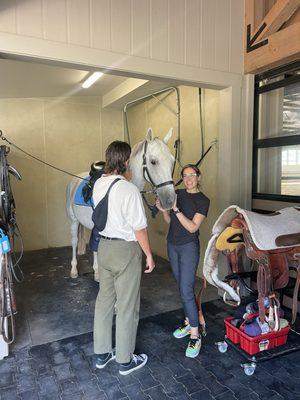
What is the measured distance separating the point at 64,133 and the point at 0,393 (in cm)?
454

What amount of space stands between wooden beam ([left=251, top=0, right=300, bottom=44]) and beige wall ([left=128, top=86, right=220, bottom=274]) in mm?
814

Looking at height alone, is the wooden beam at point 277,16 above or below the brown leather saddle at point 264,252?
above

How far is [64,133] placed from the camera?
5.73m

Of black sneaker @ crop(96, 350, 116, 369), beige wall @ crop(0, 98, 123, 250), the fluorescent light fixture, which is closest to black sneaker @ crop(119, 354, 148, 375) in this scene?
black sneaker @ crop(96, 350, 116, 369)

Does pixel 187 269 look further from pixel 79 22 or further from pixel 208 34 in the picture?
Answer: pixel 208 34

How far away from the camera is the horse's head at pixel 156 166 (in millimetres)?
2514

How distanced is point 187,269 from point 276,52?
7.20 ft

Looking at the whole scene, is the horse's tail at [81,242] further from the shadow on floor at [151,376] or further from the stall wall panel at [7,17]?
the stall wall panel at [7,17]

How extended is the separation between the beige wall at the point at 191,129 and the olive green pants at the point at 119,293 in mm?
1867

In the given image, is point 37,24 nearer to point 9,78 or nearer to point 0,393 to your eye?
point 9,78

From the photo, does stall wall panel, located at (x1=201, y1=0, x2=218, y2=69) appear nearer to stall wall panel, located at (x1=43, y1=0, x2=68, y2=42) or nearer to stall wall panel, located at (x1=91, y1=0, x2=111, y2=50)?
stall wall panel, located at (x1=91, y1=0, x2=111, y2=50)

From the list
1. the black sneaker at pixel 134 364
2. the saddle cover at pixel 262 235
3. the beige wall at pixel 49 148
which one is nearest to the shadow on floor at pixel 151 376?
the black sneaker at pixel 134 364

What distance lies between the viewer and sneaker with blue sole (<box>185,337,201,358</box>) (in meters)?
2.29

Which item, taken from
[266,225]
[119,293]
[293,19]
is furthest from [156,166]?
[293,19]
